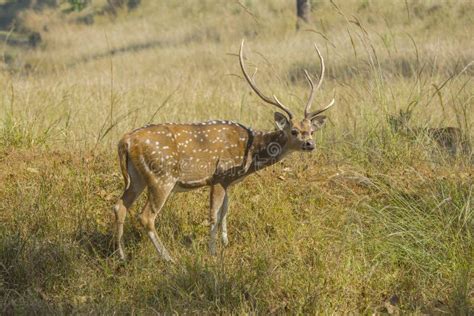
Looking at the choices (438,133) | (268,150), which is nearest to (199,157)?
(268,150)

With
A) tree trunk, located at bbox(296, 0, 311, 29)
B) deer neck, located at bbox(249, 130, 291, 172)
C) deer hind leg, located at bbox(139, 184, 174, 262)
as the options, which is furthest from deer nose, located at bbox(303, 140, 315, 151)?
tree trunk, located at bbox(296, 0, 311, 29)

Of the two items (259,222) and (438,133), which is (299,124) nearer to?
(259,222)

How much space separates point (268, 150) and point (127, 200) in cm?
141

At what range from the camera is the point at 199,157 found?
255 inches

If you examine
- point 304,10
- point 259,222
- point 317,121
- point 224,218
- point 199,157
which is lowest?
point 304,10

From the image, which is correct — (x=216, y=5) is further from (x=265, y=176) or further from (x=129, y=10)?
(x=265, y=176)

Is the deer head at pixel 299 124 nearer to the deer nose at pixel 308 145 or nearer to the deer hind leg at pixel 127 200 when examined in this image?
the deer nose at pixel 308 145

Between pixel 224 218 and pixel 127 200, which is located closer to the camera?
pixel 127 200

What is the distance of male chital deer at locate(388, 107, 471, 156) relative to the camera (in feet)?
24.8

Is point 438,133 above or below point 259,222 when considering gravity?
above

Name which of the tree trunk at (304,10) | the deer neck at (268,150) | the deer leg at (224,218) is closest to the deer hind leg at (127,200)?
the deer leg at (224,218)

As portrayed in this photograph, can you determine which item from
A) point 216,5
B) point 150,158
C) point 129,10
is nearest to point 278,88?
point 150,158

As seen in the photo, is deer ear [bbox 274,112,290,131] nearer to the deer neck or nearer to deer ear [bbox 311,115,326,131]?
the deer neck

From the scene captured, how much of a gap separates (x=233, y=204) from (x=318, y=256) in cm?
157
